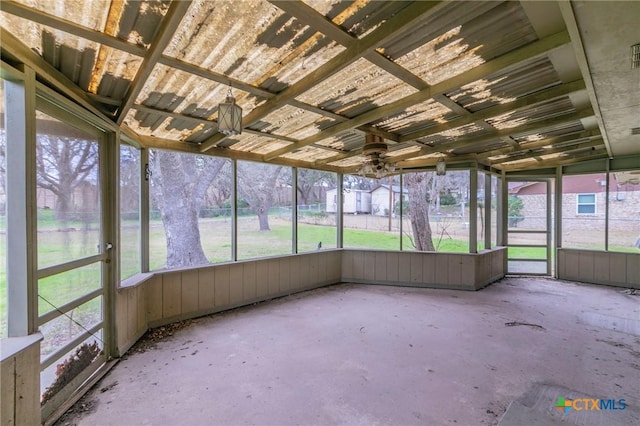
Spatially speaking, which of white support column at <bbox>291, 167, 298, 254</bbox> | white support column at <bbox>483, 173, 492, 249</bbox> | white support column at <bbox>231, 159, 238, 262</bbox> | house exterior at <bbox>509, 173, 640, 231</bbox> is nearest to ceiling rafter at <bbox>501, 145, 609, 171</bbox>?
house exterior at <bbox>509, 173, 640, 231</bbox>

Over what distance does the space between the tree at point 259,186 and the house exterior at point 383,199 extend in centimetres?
250

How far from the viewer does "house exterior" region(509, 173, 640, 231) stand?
18.6ft

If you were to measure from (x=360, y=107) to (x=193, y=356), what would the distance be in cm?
310

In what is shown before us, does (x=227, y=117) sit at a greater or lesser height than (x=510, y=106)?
lesser

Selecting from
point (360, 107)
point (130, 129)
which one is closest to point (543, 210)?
point (360, 107)

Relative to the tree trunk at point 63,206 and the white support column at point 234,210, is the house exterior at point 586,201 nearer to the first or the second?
the white support column at point 234,210

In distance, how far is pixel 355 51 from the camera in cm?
193

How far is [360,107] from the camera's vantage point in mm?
3064

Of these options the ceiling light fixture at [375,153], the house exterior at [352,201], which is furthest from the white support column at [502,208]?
the ceiling light fixture at [375,153]

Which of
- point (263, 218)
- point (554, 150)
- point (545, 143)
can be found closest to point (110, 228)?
point (263, 218)

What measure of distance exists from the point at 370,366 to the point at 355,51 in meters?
2.66

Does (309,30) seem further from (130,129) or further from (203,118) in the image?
(130,129)

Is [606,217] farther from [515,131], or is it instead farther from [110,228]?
[110,228]

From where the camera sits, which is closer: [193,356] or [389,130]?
[193,356]
